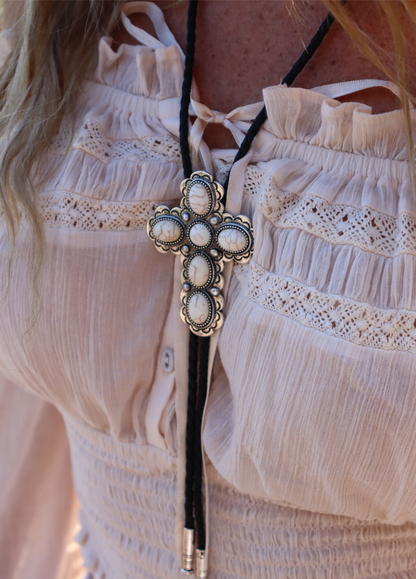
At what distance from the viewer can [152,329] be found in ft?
2.10

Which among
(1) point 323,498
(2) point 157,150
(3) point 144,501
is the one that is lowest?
(3) point 144,501

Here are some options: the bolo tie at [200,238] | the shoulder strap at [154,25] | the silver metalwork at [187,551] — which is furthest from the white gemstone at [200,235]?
the silver metalwork at [187,551]

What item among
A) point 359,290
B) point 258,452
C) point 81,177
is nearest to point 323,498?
point 258,452

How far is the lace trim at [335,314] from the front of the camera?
474 mm

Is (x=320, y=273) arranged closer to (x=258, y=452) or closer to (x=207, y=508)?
(x=258, y=452)

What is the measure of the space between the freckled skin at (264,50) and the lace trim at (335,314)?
213mm

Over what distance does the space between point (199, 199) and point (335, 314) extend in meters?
0.20

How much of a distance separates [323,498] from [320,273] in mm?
244

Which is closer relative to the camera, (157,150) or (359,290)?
(359,290)

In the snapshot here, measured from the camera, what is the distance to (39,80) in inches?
26.0

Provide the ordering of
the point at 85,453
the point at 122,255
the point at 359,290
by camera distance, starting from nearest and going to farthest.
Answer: the point at 359,290 → the point at 122,255 → the point at 85,453

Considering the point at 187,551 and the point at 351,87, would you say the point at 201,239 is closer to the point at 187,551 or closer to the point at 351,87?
the point at 351,87

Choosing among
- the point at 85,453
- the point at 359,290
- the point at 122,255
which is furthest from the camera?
the point at 85,453

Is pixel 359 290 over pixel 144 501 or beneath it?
over
